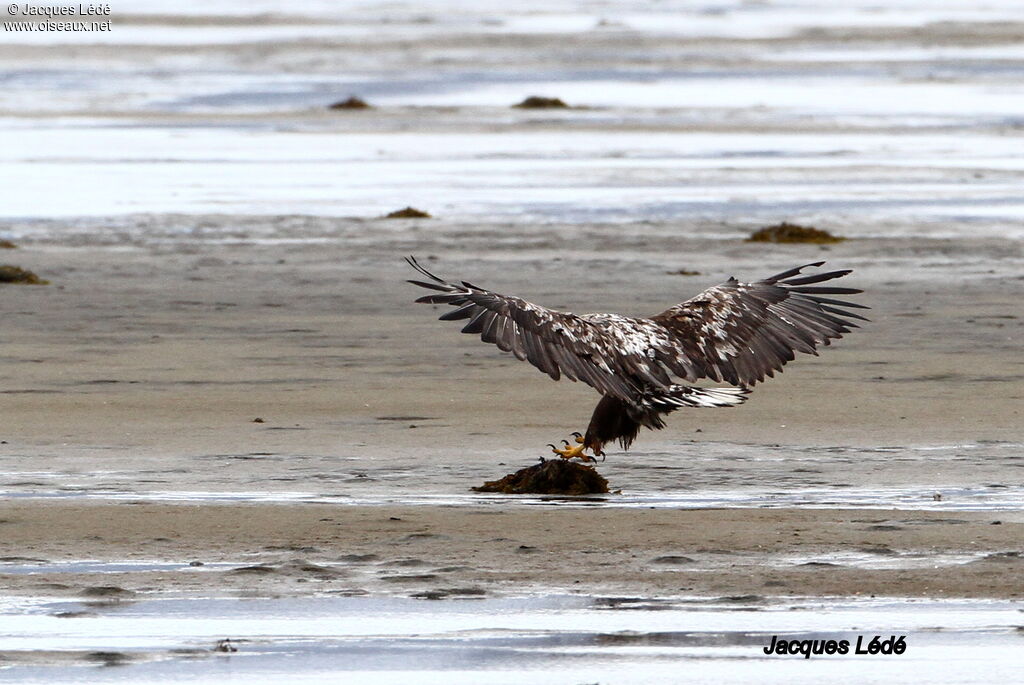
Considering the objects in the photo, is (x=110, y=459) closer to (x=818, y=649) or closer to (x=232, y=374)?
(x=232, y=374)

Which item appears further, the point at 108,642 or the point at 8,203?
the point at 8,203

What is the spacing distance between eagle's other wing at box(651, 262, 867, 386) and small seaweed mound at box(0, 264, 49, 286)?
798 centimetres

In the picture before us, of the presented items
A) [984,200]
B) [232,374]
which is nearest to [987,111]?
[984,200]

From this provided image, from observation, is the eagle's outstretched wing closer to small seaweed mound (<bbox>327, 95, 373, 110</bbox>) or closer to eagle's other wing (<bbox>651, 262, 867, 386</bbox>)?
eagle's other wing (<bbox>651, 262, 867, 386</bbox>)

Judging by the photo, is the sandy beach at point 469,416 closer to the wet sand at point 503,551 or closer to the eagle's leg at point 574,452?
the wet sand at point 503,551

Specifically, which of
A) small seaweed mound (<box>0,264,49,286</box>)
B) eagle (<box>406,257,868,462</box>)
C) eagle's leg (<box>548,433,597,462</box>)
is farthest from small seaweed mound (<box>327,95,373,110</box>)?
eagle's leg (<box>548,433,597,462</box>)

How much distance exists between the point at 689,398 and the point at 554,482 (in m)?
0.63

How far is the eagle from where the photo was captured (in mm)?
8633

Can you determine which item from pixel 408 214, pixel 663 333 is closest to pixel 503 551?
pixel 663 333

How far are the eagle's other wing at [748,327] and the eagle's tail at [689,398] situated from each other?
124 millimetres

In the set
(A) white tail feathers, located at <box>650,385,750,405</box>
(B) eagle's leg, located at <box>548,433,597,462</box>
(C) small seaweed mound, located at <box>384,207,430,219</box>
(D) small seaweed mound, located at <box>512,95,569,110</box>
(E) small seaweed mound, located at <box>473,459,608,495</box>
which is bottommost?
(E) small seaweed mound, located at <box>473,459,608,495</box>

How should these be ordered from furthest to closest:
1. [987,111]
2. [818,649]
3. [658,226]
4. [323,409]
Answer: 1. [987,111]
2. [658,226]
3. [323,409]
4. [818,649]

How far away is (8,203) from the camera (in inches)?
894

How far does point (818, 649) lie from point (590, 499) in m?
2.56
